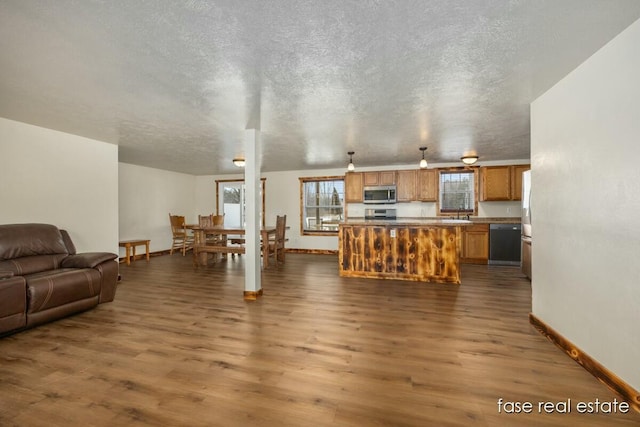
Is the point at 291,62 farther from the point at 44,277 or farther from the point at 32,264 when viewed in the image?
the point at 32,264

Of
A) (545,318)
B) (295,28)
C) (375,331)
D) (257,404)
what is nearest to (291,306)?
(375,331)

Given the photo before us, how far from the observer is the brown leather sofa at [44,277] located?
8.54 feet

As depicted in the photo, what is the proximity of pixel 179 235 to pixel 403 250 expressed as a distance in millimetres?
5652

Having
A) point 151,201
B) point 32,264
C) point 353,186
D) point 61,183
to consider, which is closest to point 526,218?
point 353,186

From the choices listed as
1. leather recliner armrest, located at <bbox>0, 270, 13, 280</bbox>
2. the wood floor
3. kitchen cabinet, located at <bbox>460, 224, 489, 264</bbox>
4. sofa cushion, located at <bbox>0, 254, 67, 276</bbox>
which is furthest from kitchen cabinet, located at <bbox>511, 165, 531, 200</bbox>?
leather recliner armrest, located at <bbox>0, 270, 13, 280</bbox>

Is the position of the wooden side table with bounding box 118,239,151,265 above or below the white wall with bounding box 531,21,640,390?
below

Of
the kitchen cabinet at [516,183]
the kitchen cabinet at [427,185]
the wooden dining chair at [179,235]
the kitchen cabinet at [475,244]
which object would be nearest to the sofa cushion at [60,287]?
the wooden dining chair at [179,235]

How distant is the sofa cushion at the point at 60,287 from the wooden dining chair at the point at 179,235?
3.98 meters

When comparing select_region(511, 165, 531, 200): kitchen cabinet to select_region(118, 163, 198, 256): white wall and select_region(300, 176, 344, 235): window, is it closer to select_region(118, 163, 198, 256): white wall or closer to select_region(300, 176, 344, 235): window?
select_region(300, 176, 344, 235): window

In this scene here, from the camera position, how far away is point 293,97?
2.78m

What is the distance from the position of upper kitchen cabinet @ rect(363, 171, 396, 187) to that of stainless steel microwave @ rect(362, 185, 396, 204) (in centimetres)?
12

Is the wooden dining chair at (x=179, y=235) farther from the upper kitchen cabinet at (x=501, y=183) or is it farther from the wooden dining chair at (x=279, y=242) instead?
the upper kitchen cabinet at (x=501, y=183)

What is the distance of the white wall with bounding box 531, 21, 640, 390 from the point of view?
5.63ft

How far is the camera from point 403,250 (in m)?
4.72
